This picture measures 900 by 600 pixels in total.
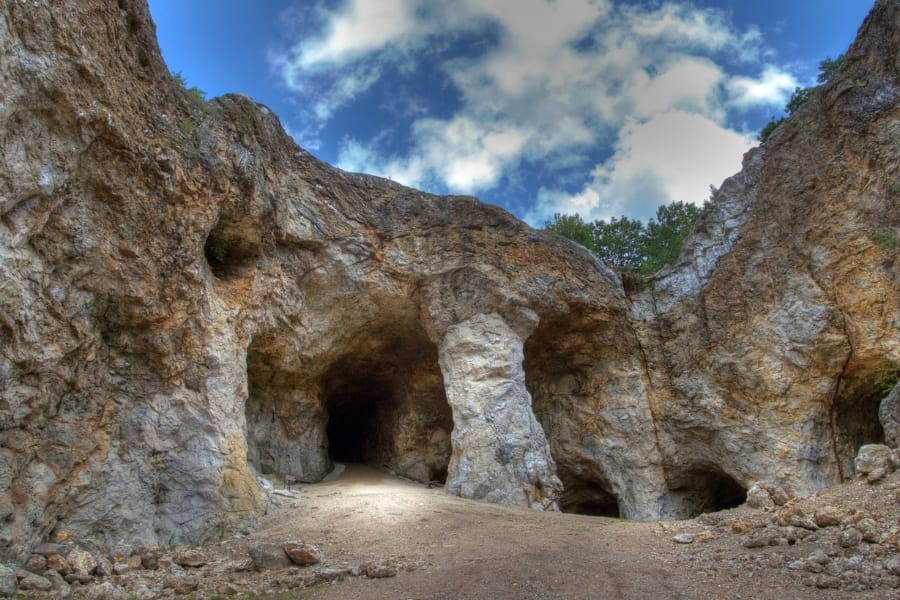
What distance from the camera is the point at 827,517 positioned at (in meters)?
6.51

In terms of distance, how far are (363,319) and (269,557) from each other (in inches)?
332

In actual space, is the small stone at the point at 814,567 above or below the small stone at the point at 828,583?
above

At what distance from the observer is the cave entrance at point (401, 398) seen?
16.5 m

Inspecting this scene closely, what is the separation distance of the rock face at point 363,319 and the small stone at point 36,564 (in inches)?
11.3

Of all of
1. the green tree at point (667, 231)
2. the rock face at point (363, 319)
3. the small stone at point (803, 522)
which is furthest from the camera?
the green tree at point (667, 231)

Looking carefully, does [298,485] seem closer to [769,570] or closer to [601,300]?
[601,300]

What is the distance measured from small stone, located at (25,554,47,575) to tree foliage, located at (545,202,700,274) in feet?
67.5

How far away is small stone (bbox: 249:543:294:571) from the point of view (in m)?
6.88

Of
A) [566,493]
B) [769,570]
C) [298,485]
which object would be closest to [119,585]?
[769,570]

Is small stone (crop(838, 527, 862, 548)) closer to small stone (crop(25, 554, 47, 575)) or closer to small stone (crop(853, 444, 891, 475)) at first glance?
small stone (crop(853, 444, 891, 475))

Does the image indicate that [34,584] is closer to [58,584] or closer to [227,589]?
[58,584]

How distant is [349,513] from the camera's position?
957cm

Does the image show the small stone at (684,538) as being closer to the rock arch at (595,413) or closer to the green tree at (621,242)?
the rock arch at (595,413)

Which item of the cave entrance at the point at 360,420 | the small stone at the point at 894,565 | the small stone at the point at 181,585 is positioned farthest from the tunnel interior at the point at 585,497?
the small stone at the point at 181,585
